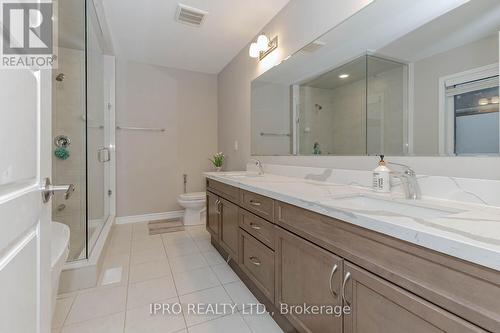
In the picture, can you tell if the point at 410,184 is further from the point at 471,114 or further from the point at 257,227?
the point at 257,227

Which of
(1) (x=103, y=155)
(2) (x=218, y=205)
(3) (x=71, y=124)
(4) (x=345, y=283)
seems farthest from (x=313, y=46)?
(1) (x=103, y=155)

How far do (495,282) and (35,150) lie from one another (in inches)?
44.6

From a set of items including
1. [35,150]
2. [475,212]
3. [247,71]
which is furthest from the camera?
[247,71]

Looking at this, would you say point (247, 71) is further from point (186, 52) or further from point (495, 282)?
point (495, 282)

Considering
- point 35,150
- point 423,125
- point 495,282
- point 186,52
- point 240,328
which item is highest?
point 186,52

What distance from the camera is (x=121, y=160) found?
123 inches

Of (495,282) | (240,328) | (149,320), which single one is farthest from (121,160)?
(495,282)

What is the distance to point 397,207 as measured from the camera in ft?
3.39

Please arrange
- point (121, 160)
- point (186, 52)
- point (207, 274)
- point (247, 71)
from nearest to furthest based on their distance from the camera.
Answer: point (207, 274) → point (247, 71) → point (186, 52) → point (121, 160)

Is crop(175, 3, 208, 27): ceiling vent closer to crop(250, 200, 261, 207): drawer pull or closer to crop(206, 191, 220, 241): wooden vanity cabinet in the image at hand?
crop(206, 191, 220, 241): wooden vanity cabinet

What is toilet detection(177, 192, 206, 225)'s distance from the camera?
2.98 metres

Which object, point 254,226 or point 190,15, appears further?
point 190,15

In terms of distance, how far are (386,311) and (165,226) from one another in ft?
9.14

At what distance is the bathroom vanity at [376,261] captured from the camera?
0.52m
